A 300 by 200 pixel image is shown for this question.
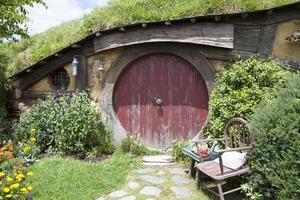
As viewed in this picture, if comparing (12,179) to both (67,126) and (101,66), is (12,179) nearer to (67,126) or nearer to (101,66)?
(67,126)

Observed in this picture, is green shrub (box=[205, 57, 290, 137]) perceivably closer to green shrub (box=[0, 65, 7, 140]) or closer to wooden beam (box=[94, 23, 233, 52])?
wooden beam (box=[94, 23, 233, 52])

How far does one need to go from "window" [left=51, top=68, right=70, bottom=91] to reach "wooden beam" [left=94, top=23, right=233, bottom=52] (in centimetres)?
111

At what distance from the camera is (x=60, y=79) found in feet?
25.9

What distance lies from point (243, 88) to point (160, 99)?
193 centimetres

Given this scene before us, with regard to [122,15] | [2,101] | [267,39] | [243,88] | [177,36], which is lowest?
[2,101]

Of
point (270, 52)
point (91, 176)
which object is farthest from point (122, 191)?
point (270, 52)

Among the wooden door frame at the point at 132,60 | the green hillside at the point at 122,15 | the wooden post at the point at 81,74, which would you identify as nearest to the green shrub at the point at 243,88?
the wooden door frame at the point at 132,60

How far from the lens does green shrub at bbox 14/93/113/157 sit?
673 cm

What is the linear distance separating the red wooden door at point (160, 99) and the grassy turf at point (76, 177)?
1056mm

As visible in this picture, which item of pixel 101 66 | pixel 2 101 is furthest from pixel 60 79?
pixel 2 101

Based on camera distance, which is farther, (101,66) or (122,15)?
(122,15)

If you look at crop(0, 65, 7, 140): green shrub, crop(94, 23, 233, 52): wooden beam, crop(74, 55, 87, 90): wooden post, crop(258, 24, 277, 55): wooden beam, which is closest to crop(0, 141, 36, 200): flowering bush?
crop(0, 65, 7, 140): green shrub

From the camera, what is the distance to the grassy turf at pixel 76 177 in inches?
200

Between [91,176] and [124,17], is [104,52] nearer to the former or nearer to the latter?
[124,17]
